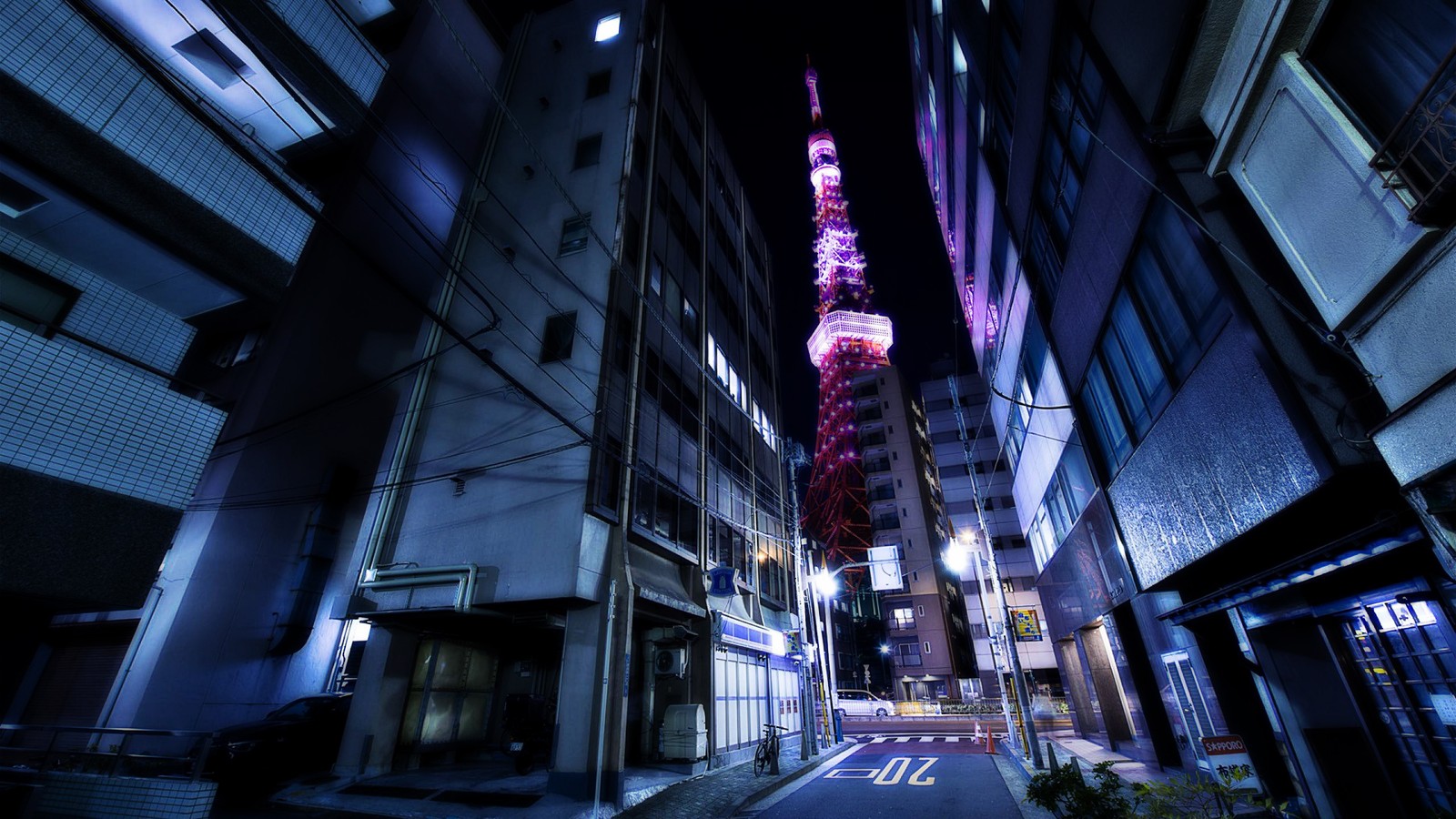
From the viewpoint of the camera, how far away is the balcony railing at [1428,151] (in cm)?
382

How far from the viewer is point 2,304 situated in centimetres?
754

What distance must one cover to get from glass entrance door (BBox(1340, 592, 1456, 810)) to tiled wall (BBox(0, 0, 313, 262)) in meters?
17.4

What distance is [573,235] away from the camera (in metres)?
17.5

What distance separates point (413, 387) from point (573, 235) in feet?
22.9

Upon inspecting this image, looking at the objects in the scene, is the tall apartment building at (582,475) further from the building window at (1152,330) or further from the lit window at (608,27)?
the building window at (1152,330)

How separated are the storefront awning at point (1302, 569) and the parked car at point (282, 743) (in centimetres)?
1735

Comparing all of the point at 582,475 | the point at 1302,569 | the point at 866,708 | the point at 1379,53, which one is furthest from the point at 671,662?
the point at 866,708

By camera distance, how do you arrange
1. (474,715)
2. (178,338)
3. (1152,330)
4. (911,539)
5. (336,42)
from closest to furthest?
(1152,330), (178,338), (336,42), (474,715), (911,539)

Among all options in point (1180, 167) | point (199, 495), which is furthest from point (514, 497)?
point (1180, 167)

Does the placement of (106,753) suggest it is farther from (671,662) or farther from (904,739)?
(904,739)

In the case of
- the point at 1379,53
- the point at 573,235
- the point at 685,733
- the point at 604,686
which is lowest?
the point at 685,733

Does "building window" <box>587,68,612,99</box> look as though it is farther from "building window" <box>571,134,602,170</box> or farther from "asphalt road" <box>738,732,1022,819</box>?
"asphalt road" <box>738,732,1022,819</box>

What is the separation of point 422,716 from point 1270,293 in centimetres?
1846

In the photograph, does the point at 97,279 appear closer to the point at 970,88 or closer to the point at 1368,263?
the point at 1368,263
